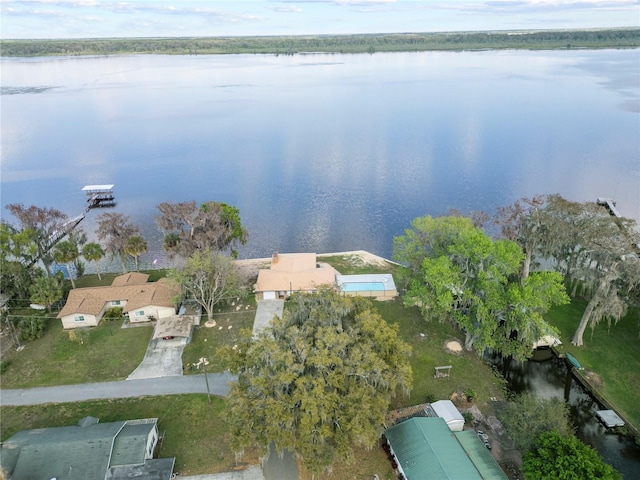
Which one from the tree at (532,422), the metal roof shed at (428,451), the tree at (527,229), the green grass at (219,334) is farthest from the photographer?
the tree at (527,229)

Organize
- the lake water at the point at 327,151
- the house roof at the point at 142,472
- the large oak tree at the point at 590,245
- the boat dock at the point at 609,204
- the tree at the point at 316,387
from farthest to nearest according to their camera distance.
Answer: the lake water at the point at 327,151, the boat dock at the point at 609,204, the large oak tree at the point at 590,245, the house roof at the point at 142,472, the tree at the point at 316,387

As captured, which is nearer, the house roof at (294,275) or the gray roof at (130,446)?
the gray roof at (130,446)

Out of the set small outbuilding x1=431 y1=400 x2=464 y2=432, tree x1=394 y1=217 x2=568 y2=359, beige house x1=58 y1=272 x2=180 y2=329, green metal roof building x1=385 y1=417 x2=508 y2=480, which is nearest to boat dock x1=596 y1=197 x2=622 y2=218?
tree x1=394 y1=217 x2=568 y2=359

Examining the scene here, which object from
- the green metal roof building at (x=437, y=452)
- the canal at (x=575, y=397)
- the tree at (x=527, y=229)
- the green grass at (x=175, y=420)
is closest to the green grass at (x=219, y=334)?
the green grass at (x=175, y=420)

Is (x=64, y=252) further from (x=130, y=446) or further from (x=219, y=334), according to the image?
(x=130, y=446)

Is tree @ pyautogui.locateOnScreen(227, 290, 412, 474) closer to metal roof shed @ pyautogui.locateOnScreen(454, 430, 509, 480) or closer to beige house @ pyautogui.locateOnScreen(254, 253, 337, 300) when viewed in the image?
metal roof shed @ pyautogui.locateOnScreen(454, 430, 509, 480)

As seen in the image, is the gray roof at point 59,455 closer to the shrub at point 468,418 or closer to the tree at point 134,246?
the shrub at point 468,418

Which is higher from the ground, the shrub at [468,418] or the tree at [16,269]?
the tree at [16,269]

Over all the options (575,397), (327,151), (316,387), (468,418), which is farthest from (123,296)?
(327,151)
